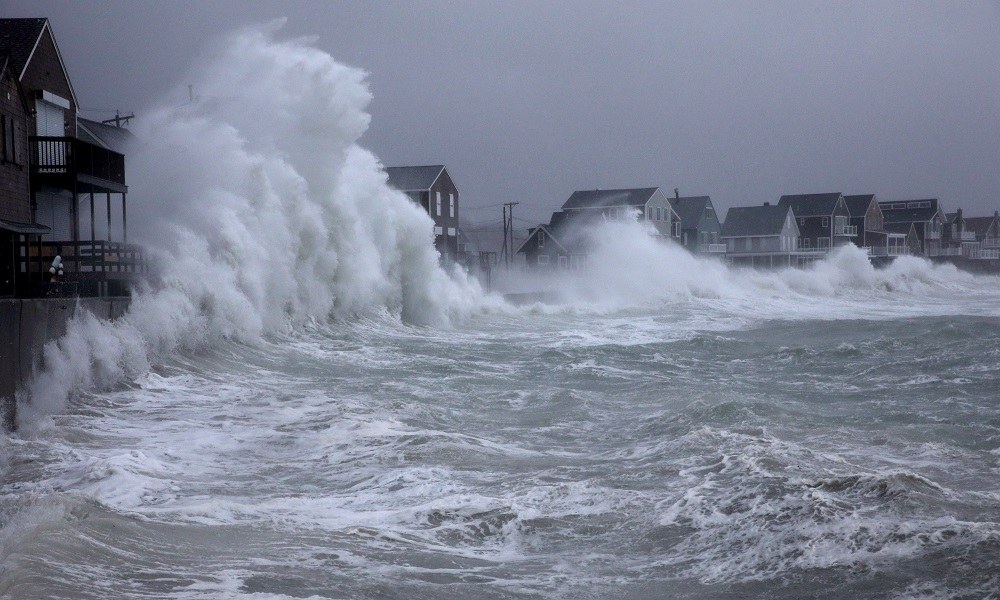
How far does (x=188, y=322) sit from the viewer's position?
17.0 meters

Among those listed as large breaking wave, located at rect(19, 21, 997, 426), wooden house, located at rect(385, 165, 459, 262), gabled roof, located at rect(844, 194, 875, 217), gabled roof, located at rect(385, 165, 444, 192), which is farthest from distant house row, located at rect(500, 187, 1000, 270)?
large breaking wave, located at rect(19, 21, 997, 426)

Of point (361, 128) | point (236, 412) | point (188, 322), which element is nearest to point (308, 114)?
point (361, 128)

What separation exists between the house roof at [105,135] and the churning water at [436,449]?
196cm

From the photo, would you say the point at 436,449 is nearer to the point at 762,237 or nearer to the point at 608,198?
the point at 608,198

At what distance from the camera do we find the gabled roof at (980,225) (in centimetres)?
11575

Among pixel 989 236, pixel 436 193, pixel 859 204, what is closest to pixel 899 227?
pixel 859 204

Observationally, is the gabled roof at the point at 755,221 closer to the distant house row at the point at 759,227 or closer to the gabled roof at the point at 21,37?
the distant house row at the point at 759,227

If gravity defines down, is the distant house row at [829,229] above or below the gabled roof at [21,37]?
below

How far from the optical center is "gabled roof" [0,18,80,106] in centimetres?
2167

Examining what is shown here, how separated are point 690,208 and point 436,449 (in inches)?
2755

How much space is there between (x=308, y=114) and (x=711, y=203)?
5670 centimetres

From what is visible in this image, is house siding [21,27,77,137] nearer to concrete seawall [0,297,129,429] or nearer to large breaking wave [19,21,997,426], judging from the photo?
large breaking wave [19,21,997,426]

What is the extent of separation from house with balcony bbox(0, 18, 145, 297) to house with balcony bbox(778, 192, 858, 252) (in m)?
68.4

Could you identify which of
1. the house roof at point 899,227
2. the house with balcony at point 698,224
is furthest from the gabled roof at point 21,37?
the house roof at point 899,227
